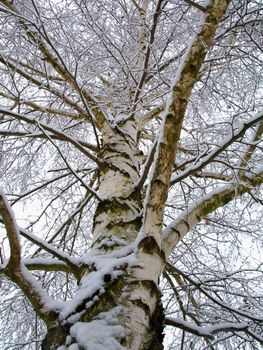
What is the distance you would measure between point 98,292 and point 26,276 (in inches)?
10.6

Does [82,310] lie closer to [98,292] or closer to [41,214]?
[98,292]

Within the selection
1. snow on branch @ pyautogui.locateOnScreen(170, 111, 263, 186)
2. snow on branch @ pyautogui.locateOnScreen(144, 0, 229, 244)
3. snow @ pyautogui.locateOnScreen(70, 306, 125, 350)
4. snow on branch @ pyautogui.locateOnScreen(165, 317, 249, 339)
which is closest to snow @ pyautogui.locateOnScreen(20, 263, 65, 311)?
snow @ pyautogui.locateOnScreen(70, 306, 125, 350)

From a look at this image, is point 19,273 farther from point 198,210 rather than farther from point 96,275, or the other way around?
point 198,210

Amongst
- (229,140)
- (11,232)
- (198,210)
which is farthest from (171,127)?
(11,232)

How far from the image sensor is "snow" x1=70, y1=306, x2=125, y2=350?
3.95 feet

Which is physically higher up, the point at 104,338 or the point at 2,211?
the point at 2,211

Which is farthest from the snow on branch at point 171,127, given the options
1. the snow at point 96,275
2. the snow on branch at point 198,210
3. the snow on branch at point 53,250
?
the snow on branch at point 53,250

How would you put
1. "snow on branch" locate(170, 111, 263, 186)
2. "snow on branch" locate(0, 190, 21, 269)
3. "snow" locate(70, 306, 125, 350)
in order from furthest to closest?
"snow on branch" locate(170, 111, 263, 186)
"snow on branch" locate(0, 190, 21, 269)
"snow" locate(70, 306, 125, 350)

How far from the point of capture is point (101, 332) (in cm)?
126

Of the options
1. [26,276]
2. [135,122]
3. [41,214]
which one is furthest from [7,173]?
[26,276]

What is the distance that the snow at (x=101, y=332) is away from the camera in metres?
1.21

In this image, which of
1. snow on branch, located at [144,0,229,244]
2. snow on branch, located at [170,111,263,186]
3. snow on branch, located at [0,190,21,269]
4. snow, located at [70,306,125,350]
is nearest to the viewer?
snow, located at [70,306,125,350]

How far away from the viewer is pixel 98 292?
1408 mm

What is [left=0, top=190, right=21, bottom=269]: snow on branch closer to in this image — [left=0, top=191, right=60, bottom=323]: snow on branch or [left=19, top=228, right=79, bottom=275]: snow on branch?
[left=0, top=191, right=60, bottom=323]: snow on branch
